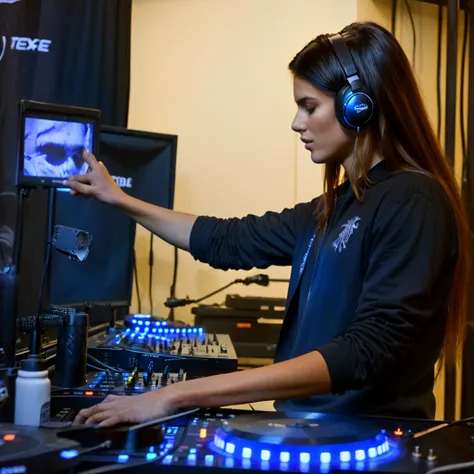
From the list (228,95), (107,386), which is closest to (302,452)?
(107,386)

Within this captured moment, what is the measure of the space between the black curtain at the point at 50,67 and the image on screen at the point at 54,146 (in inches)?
21.9

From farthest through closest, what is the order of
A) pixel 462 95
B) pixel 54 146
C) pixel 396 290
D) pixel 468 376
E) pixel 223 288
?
pixel 462 95 → pixel 223 288 → pixel 468 376 → pixel 54 146 → pixel 396 290

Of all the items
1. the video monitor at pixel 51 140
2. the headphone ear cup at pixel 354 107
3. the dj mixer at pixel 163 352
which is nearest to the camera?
the headphone ear cup at pixel 354 107

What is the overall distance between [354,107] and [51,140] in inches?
20.8

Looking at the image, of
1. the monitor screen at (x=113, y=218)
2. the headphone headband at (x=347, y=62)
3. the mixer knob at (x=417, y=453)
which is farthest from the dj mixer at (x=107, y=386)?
the monitor screen at (x=113, y=218)

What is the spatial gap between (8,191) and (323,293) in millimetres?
1123

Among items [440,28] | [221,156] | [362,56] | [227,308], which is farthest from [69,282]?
[440,28]

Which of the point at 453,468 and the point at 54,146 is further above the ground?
the point at 54,146

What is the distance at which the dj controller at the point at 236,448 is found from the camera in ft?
2.37

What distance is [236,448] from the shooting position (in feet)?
2.57

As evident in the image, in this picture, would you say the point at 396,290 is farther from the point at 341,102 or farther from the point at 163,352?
the point at 163,352

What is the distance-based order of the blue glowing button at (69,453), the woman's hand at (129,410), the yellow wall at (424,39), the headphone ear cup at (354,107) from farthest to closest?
the yellow wall at (424,39)
the headphone ear cup at (354,107)
the woman's hand at (129,410)
the blue glowing button at (69,453)

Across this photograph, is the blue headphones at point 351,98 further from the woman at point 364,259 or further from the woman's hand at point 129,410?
the woman's hand at point 129,410

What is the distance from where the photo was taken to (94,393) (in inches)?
42.0
